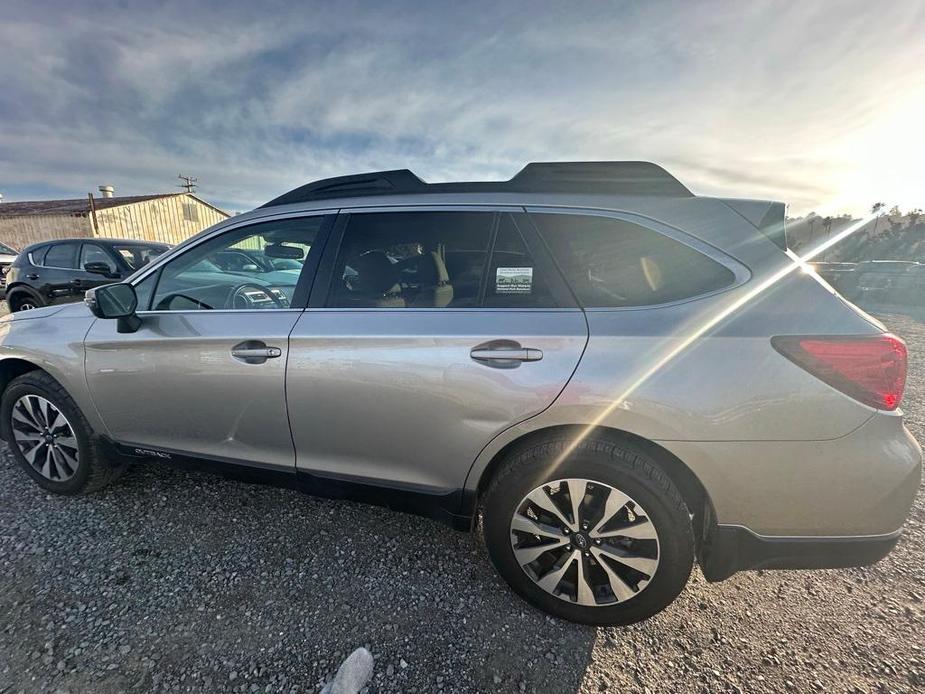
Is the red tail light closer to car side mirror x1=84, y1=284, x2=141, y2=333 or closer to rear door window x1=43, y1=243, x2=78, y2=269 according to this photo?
car side mirror x1=84, y1=284, x2=141, y2=333

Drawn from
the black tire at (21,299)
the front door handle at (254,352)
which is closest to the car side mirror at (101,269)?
the black tire at (21,299)

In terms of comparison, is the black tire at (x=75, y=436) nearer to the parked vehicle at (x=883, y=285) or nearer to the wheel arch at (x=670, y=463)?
the wheel arch at (x=670, y=463)

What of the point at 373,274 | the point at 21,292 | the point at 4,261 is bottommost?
the point at 21,292

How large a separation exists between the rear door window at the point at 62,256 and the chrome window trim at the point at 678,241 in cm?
845

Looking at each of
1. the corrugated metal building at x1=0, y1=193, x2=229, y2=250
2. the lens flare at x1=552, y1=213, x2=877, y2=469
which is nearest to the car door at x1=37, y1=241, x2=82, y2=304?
the lens flare at x1=552, y1=213, x2=877, y2=469

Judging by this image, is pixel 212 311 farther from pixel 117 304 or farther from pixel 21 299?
pixel 21 299

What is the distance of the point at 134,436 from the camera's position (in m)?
2.37

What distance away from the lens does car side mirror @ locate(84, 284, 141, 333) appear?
2.13 m

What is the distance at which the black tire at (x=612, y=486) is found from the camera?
1601 millimetres

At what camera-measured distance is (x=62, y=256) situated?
691 cm

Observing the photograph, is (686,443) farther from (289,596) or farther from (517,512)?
(289,596)

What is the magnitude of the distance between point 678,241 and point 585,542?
1252 millimetres

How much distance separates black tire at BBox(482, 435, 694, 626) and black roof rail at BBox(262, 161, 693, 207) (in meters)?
1.06

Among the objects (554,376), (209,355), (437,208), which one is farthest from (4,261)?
(554,376)
